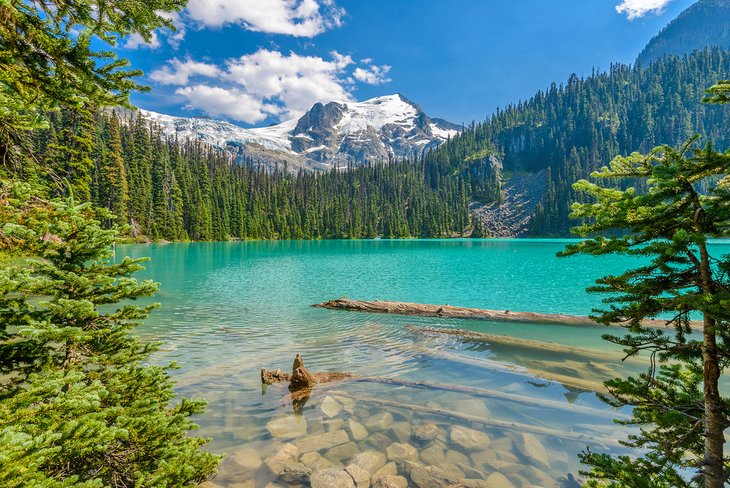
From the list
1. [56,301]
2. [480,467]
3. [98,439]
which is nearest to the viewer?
[98,439]

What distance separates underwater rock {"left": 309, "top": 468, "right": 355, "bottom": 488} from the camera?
6824 millimetres

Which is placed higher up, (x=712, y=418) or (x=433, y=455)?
(x=712, y=418)

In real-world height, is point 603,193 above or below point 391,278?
above

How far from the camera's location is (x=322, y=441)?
848cm

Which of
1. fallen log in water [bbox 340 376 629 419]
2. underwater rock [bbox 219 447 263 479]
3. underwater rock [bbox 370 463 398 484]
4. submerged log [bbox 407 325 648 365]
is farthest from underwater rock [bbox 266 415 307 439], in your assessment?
submerged log [bbox 407 325 648 365]

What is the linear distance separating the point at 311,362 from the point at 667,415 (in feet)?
40.6

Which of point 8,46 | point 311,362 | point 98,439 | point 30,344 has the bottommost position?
point 311,362

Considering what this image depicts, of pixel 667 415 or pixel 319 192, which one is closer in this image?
pixel 667 415

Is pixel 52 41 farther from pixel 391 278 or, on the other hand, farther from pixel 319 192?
pixel 319 192

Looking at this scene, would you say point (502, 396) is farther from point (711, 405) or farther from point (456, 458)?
point (711, 405)

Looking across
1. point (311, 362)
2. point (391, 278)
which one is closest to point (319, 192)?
point (391, 278)

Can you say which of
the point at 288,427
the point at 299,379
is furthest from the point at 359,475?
the point at 299,379

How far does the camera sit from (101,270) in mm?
4715

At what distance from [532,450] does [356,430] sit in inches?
164
